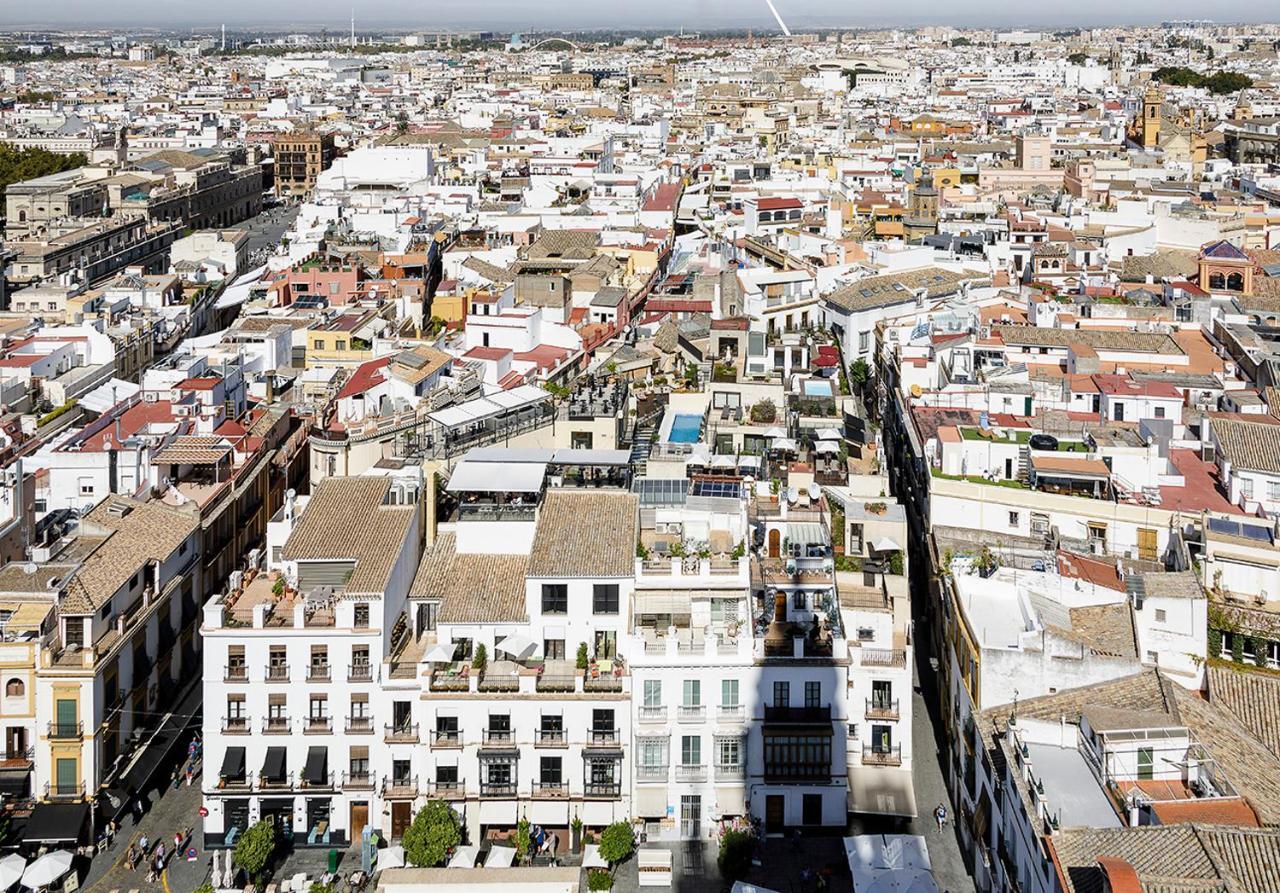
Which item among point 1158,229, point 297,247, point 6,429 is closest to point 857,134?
point 1158,229

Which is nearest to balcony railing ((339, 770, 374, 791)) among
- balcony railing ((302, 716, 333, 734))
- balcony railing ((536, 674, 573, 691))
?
balcony railing ((302, 716, 333, 734))

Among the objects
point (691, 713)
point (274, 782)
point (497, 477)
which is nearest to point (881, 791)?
point (691, 713)

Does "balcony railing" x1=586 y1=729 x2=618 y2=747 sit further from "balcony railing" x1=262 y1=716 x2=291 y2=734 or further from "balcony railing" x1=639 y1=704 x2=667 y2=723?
"balcony railing" x1=262 y1=716 x2=291 y2=734

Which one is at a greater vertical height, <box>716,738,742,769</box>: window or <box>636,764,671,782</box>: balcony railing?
<box>716,738,742,769</box>: window

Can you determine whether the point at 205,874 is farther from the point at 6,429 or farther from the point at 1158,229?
the point at 1158,229

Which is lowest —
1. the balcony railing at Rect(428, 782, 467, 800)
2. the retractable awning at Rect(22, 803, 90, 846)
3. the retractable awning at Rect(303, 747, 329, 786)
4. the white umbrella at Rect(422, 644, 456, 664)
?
the retractable awning at Rect(22, 803, 90, 846)
